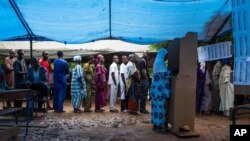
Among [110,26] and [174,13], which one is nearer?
[174,13]

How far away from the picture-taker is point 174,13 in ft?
30.6

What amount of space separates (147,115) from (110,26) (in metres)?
2.88

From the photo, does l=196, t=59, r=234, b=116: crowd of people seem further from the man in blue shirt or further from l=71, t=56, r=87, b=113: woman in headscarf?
the man in blue shirt

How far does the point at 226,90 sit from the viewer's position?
10977 mm

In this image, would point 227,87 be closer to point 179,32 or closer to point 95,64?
point 179,32

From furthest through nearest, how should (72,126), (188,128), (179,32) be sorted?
(179,32) → (72,126) → (188,128)

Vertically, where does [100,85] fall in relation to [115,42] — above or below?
below

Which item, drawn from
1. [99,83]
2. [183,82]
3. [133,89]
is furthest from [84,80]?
[183,82]

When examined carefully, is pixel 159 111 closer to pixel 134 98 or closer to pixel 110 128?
pixel 110 128

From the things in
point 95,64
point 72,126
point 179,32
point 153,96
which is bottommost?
point 72,126

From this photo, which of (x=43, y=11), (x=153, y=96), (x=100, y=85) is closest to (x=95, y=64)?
(x=100, y=85)

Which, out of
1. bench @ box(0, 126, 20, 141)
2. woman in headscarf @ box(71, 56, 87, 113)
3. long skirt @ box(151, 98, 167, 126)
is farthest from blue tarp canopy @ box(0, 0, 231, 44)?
bench @ box(0, 126, 20, 141)

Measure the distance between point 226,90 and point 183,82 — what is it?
3.86m

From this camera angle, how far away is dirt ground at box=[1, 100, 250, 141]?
7484mm
